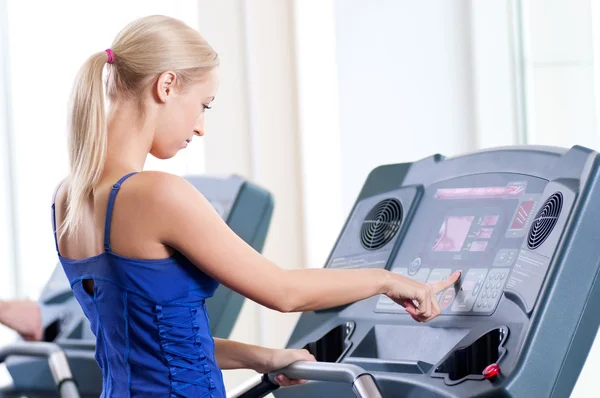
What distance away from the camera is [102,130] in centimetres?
166

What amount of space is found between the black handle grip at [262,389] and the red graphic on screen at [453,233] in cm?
48

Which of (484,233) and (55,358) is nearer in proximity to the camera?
(484,233)

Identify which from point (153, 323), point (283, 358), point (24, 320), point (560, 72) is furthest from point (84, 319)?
point (560, 72)

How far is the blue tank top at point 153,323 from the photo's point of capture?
1.62 metres

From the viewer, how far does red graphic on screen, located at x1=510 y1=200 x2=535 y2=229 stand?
73.3 inches

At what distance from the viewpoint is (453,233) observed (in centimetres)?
201

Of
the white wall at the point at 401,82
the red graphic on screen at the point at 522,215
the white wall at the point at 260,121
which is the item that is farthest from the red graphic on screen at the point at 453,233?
the white wall at the point at 260,121

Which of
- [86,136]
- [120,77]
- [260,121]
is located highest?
[260,121]

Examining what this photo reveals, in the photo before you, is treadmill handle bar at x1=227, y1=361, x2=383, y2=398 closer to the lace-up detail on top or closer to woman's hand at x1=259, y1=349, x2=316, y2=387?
woman's hand at x1=259, y1=349, x2=316, y2=387

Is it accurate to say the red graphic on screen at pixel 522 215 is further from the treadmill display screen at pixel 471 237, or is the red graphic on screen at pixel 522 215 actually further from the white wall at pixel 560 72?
the white wall at pixel 560 72

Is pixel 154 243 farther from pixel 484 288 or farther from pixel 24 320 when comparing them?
pixel 484 288

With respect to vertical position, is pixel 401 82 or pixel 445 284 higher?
pixel 401 82

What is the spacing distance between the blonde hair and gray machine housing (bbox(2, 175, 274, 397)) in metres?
0.86

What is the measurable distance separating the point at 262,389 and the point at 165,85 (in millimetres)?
725
